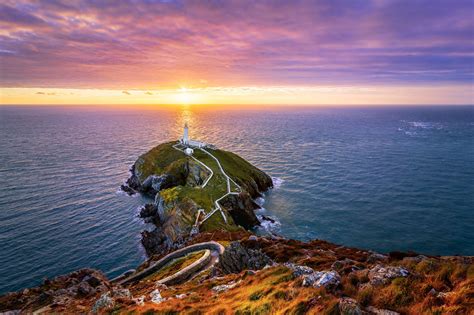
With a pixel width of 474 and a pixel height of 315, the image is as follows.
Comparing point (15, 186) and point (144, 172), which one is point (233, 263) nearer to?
point (144, 172)

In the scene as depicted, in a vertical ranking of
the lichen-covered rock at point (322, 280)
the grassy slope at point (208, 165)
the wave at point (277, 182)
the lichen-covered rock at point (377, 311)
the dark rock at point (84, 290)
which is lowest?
the dark rock at point (84, 290)

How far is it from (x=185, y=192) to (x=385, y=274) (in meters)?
50.8

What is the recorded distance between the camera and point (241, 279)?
22.2m

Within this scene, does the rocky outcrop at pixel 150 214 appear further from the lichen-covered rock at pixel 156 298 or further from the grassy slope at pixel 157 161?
the lichen-covered rock at pixel 156 298

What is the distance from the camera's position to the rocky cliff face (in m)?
53.0

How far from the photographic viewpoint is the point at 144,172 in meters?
85.8

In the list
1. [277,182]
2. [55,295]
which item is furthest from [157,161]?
[55,295]

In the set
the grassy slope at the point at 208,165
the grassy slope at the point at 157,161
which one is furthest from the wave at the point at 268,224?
the grassy slope at the point at 157,161

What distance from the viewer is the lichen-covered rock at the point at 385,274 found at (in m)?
15.1

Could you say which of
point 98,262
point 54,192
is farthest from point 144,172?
point 98,262

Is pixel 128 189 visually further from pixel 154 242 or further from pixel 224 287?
pixel 224 287

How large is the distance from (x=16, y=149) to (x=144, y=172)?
78.3 m

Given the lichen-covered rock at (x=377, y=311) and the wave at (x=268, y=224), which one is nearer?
the lichen-covered rock at (x=377, y=311)

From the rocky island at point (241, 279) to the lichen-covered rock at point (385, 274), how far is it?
0.17ft
